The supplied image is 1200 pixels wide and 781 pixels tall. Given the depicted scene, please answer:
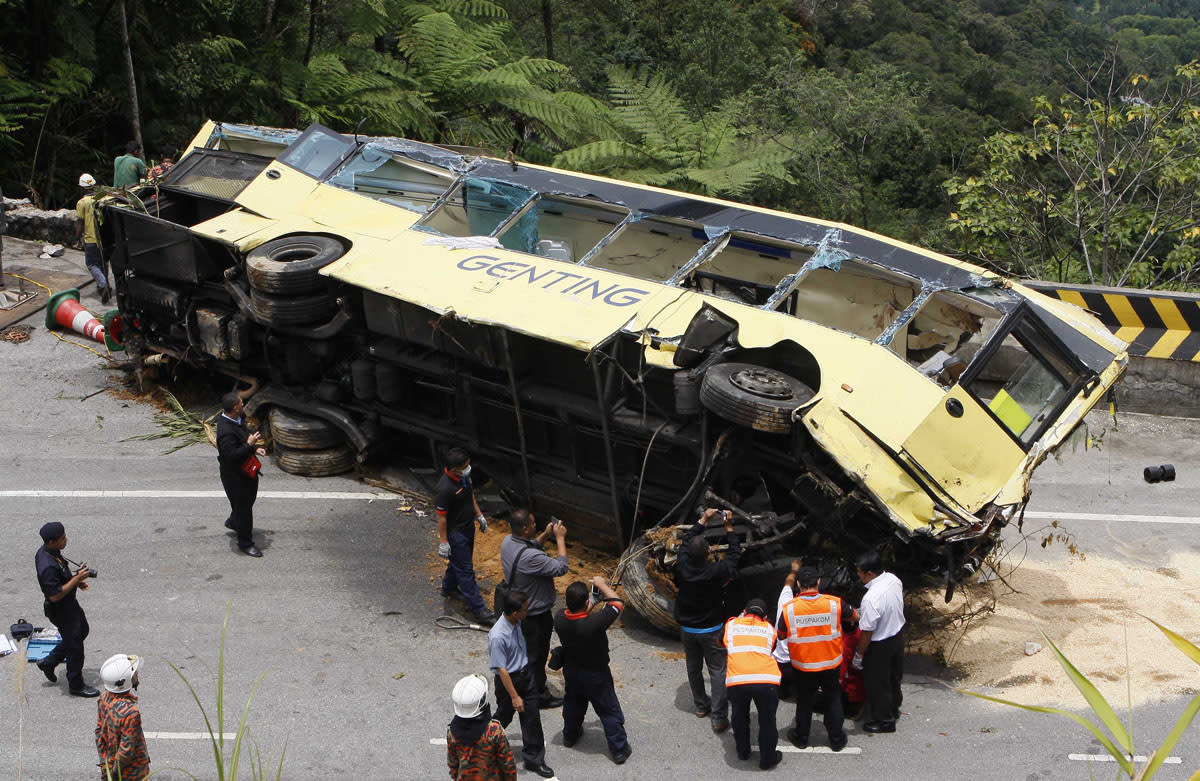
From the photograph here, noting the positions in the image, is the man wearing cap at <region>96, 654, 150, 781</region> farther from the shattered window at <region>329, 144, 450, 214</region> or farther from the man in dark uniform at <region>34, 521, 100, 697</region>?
the shattered window at <region>329, 144, 450, 214</region>

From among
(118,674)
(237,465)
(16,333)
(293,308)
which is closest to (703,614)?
(118,674)

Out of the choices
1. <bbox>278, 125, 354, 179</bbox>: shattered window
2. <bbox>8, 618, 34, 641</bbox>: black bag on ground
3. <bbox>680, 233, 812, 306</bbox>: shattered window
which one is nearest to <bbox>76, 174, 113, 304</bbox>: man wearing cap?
<bbox>278, 125, 354, 179</bbox>: shattered window

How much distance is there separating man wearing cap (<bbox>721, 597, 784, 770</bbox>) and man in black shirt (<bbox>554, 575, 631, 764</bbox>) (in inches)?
26.2

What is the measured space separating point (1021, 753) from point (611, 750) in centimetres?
238

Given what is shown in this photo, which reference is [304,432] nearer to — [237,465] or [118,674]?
[237,465]

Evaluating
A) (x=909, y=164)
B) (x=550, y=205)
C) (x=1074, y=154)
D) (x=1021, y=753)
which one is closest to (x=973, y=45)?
(x=909, y=164)

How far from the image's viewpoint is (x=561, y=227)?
10430mm

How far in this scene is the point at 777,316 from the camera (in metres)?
8.13

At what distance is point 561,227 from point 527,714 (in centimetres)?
510

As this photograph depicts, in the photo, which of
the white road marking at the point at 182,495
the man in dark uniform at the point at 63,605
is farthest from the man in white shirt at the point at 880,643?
the man in dark uniform at the point at 63,605

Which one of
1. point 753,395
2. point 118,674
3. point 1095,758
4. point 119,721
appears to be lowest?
point 1095,758

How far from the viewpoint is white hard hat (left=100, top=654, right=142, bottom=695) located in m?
5.74

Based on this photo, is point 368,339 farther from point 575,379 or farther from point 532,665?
point 532,665

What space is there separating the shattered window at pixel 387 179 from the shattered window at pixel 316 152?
0.16m
